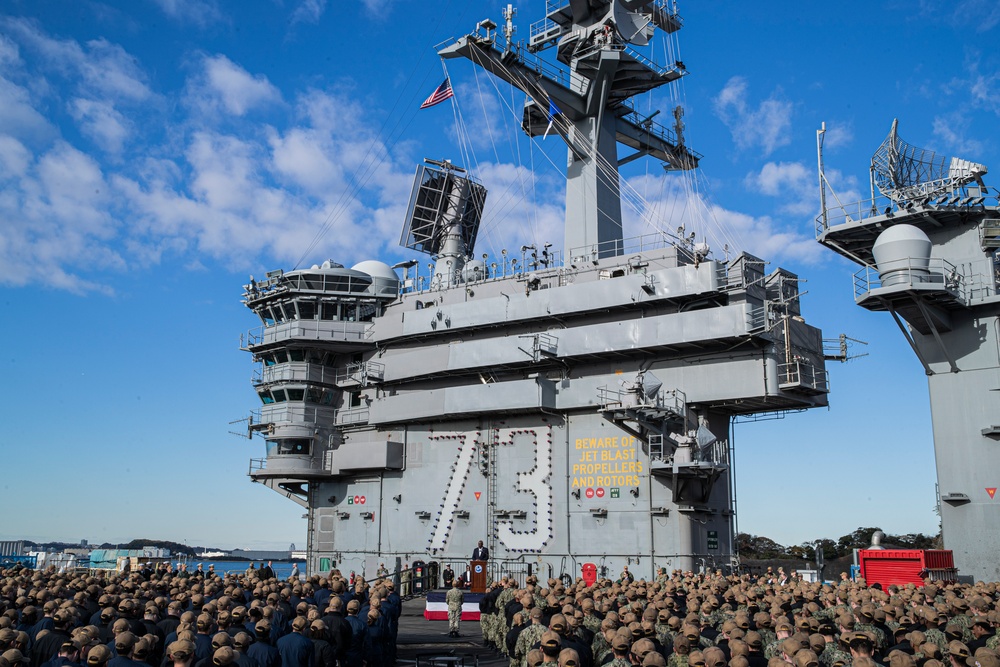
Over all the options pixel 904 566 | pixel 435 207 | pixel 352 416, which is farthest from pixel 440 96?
pixel 904 566

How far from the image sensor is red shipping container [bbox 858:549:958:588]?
23.5 m

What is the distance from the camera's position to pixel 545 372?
30.2m

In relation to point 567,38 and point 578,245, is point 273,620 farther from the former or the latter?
point 567,38

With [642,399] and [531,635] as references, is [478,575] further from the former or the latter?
[531,635]

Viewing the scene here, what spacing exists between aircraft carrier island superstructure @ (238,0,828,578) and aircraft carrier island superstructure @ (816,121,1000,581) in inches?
132

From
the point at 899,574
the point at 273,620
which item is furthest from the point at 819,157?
the point at 273,620

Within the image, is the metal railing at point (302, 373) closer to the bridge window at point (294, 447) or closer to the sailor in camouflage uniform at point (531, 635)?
the bridge window at point (294, 447)

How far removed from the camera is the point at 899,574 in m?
23.8

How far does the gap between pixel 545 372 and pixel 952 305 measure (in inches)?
524

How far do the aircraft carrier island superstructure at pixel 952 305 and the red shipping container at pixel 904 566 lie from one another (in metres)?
1.67

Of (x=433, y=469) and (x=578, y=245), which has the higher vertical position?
(x=578, y=245)

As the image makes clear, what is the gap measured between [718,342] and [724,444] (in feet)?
13.1

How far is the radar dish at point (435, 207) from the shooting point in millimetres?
37312

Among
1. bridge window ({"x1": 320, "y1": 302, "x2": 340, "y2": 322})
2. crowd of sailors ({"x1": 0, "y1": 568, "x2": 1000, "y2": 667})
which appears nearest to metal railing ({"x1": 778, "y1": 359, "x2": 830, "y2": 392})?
crowd of sailors ({"x1": 0, "y1": 568, "x2": 1000, "y2": 667})
